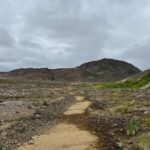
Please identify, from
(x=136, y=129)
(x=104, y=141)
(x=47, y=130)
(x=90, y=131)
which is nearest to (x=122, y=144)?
(x=104, y=141)

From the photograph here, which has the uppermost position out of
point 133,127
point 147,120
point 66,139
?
point 147,120

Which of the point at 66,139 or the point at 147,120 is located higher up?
the point at 147,120

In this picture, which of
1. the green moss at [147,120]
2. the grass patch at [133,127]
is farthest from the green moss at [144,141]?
the green moss at [147,120]

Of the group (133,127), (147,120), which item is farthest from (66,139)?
(147,120)

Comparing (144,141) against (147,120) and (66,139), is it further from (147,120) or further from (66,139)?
(147,120)

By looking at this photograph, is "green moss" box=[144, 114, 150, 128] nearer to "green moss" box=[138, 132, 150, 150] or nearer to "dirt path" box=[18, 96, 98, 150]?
"green moss" box=[138, 132, 150, 150]

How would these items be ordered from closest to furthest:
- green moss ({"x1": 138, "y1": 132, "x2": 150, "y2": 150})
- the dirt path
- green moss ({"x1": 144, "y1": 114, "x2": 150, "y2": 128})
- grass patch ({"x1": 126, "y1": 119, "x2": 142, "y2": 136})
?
1. green moss ({"x1": 138, "y1": 132, "x2": 150, "y2": 150})
2. the dirt path
3. grass patch ({"x1": 126, "y1": 119, "x2": 142, "y2": 136})
4. green moss ({"x1": 144, "y1": 114, "x2": 150, "y2": 128})

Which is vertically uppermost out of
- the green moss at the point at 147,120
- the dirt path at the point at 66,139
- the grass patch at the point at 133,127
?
the green moss at the point at 147,120

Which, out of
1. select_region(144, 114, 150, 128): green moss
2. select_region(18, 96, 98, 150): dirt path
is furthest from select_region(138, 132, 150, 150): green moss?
select_region(144, 114, 150, 128): green moss

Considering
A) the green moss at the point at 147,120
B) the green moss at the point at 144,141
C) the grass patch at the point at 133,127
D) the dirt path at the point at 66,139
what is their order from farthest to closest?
the green moss at the point at 147,120 < the grass patch at the point at 133,127 < the dirt path at the point at 66,139 < the green moss at the point at 144,141

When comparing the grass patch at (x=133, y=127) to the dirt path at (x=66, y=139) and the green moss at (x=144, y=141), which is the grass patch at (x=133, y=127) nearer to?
the green moss at (x=144, y=141)

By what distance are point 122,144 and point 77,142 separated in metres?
2.88

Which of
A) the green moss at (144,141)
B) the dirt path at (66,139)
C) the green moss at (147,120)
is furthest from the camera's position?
the green moss at (147,120)

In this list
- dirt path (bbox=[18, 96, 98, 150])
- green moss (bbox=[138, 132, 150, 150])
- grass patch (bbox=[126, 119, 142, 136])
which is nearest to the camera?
green moss (bbox=[138, 132, 150, 150])
